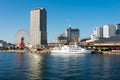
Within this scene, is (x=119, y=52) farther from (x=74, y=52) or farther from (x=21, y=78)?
(x=21, y=78)

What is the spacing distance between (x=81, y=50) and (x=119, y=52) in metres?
A: 27.1

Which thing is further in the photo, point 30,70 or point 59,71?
point 30,70

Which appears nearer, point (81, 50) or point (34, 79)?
point (34, 79)

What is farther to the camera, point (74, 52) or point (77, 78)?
point (74, 52)

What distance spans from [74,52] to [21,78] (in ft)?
461

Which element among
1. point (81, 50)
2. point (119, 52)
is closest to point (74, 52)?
point (81, 50)

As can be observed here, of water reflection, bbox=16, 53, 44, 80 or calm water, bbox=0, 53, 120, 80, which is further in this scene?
water reflection, bbox=16, 53, 44, 80

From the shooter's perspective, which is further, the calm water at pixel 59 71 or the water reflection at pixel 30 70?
the water reflection at pixel 30 70

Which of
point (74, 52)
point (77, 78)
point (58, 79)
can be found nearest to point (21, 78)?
point (58, 79)

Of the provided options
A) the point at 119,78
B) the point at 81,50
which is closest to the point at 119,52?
the point at 81,50

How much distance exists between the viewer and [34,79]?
173 feet

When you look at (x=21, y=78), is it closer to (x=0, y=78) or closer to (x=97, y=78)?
(x=0, y=78)

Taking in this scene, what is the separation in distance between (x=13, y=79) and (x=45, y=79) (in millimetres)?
6054

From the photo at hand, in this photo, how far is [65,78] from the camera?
5431cm
